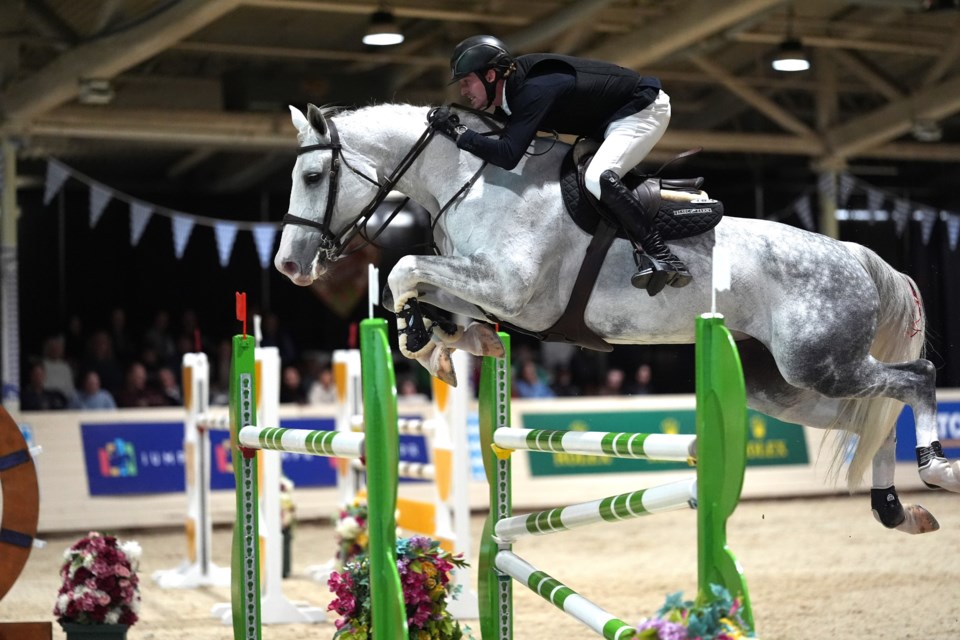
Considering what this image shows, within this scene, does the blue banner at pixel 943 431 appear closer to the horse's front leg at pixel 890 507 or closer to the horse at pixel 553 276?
the horse's front leg at pixel 890 507

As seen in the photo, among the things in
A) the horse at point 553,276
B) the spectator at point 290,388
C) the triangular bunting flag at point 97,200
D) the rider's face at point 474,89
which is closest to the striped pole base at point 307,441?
the horse at point 553,276

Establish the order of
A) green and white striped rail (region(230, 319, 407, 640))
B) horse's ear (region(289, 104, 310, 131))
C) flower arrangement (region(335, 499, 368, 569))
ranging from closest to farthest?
green and white striped rail (region(230, 319, 407, 640)), horse's ear (region(289, 104, 310, 131)), flower arrangement (region(335, 499, 368, 569))

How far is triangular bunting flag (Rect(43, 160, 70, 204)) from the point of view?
35.2 feet

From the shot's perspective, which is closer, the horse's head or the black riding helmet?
the black riding helmet

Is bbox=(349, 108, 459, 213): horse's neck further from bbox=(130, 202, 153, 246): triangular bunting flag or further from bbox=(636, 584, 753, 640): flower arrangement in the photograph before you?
bbox=(130, 202, 153, 246): triangular bunting flag

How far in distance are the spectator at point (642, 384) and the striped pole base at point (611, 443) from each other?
28.2 feet

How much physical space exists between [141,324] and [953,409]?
850 cm

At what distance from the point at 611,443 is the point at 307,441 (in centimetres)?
99

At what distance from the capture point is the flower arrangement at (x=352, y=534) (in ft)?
20.9

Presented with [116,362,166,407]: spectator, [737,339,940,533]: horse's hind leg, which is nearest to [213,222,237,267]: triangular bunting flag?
[116,362,166,407]: spectator

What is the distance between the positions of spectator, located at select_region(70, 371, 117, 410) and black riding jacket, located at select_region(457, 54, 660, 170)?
7324 millimetres

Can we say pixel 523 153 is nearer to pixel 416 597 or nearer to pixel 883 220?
pixel 416 597

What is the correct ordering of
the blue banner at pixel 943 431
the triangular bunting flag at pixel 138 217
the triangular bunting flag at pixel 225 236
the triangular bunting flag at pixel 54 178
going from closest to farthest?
the blue banner at pixel 943 431
the triangular bunting flag at pixel 54 178
the triangular bunting flag at pixel 138 217
the triangular bunting flag at pixel 225 236

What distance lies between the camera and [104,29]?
952 centimetres
